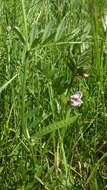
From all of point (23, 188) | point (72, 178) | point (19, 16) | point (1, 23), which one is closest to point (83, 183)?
point (72, 178)

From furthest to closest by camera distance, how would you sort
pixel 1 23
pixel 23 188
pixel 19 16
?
1. pixel 19 16
2. pixel 1 23
3. pixel 23 188

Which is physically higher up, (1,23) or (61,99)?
(1,23)

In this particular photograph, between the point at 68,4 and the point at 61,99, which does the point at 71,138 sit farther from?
the point at 68,4

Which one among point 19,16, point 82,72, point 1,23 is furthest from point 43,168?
point 19,16

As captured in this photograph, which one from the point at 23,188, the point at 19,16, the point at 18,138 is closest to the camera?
the point at 23,188

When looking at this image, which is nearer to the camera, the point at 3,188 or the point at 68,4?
the point at 3,188

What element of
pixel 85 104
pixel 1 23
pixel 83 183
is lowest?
pixel 83 183
